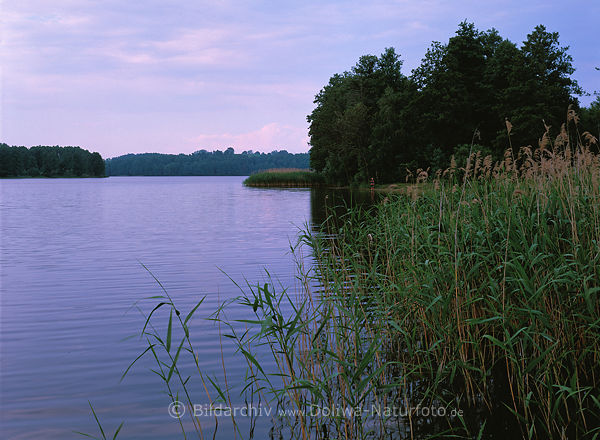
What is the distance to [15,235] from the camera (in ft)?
80.5

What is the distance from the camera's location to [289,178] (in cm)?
8306

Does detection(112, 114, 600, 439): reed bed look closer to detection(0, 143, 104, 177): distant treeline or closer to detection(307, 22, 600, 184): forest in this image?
detection(307, 22, 600, 184): forest

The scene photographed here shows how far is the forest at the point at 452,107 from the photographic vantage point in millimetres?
51500

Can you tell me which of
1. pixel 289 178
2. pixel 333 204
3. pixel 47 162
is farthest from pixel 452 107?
pixel 47 162

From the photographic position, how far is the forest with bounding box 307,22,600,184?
51.5 meters

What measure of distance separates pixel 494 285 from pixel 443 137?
5982cm

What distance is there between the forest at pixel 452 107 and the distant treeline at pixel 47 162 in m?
130

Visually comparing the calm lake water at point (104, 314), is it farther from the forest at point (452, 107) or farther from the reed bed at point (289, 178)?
the reed bed at point (289, 178)

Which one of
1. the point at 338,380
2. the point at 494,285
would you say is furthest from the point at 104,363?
the point at 494,285

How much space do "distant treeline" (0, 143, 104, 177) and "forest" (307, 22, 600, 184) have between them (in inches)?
5107

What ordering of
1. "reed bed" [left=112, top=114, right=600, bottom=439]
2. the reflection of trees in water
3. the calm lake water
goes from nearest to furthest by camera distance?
"reed bed" [left=112, top=114, right=600, bottom=439]
the calm lake water
the reflection of trees in water

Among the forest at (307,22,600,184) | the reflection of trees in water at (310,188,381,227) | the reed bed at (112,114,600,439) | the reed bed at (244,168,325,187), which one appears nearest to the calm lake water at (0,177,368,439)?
the reed bed at (112,114,600,439)

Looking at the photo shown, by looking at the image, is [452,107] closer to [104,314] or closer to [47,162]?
[104,314]

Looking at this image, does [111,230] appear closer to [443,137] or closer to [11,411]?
[11,411]
